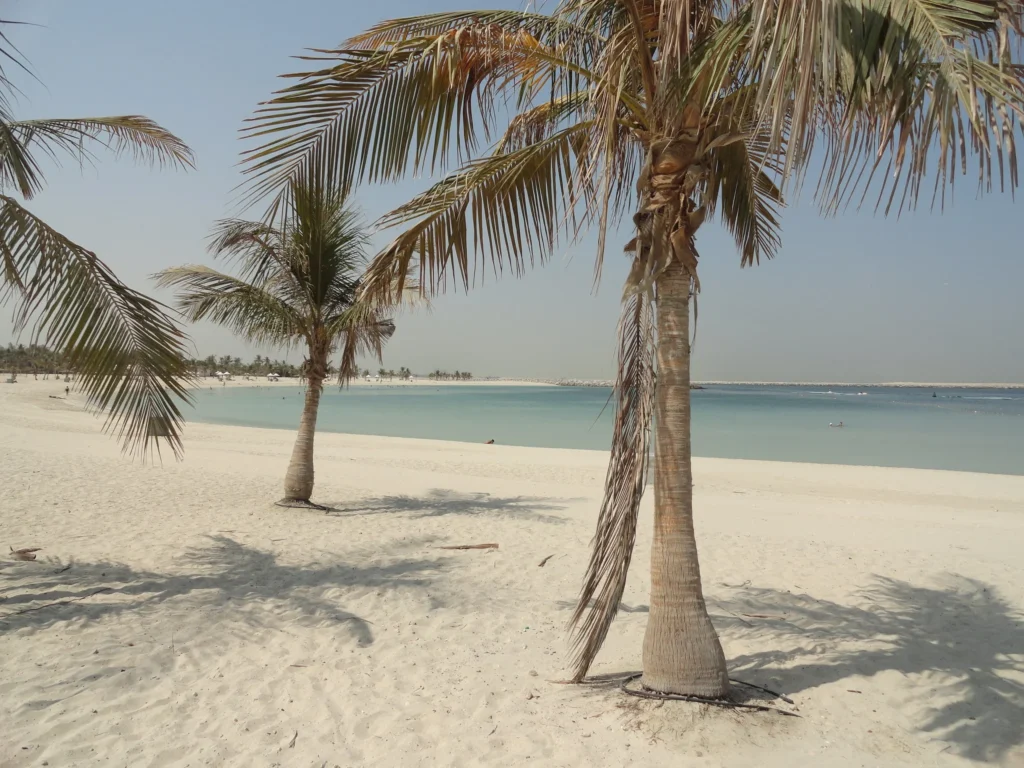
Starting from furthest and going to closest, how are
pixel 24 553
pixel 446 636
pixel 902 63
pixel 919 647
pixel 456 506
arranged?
pixel 456 506
pixel 24 553
pixel 446 636
pixel 919 647
pixel 902 63

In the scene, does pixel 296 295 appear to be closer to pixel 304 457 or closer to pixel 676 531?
pixel 304 457

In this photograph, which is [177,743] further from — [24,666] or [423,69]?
[423,69]

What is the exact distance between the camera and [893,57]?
6.64 feet

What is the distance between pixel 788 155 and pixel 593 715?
3.09 meters

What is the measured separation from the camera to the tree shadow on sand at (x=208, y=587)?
4.90m

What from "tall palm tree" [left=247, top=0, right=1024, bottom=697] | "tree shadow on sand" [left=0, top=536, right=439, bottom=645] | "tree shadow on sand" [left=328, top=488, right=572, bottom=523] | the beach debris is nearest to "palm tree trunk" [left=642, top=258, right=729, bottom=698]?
"tall palm tree" [left=247, top=0, right=1024, bottom=697]

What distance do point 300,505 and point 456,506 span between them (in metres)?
2.39

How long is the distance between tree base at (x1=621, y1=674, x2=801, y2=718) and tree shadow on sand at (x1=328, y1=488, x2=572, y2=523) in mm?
5431

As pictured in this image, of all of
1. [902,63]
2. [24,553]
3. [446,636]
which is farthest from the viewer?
[24,553]

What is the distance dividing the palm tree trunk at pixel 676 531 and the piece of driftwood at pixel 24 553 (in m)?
6.22

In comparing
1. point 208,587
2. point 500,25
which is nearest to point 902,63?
point 500,25

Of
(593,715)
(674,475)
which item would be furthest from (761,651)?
(674,475)

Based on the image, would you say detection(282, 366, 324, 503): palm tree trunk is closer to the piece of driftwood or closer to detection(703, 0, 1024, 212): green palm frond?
the piece of driftwood

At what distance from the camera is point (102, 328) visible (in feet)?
13.7
